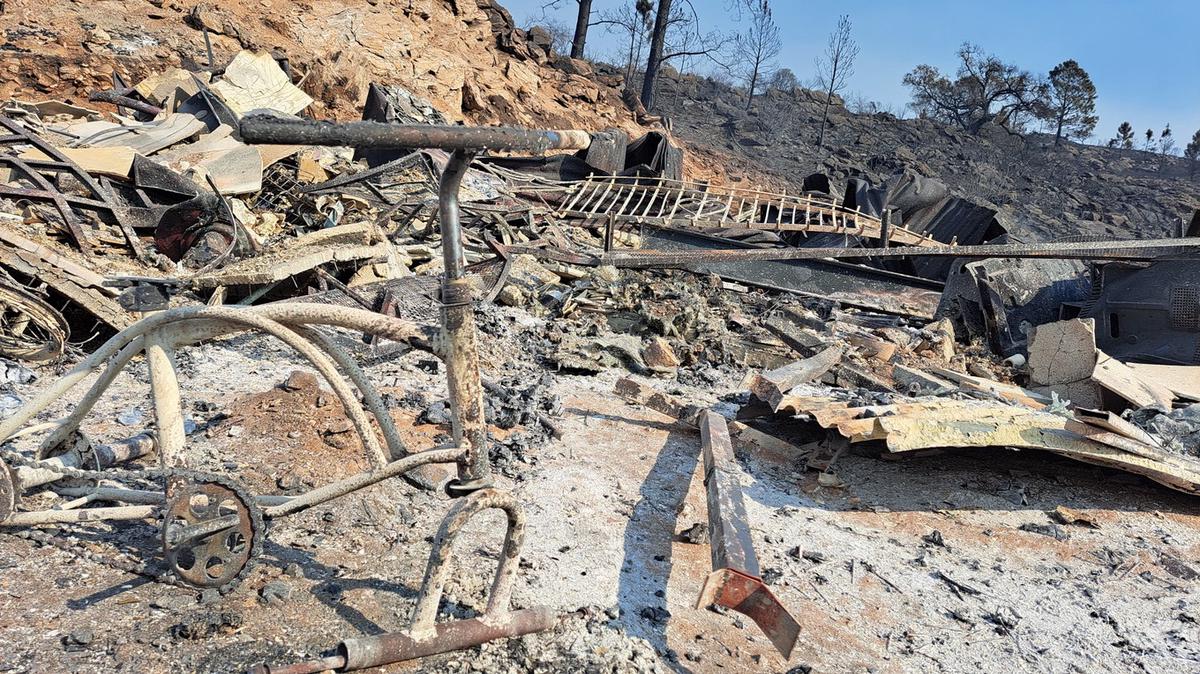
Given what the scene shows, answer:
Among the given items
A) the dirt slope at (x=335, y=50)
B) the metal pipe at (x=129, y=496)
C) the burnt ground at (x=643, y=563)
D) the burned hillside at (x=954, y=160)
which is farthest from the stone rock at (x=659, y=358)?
the burned hillside at (x=954, y=160)

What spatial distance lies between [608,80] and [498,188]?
1542 centimetres

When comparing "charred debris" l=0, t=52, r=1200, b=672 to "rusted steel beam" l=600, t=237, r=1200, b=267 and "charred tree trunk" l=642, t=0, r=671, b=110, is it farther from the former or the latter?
"charred tree trunk" l=642, t=0, r=671, b=110

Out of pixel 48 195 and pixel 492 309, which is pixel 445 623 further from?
pixel 48 195

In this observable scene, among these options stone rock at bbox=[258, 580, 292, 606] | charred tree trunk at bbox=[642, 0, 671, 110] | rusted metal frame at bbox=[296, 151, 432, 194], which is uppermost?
charred tree trunk at bbox=[642, 0, 671, 110]

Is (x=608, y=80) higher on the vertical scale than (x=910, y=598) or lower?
higher

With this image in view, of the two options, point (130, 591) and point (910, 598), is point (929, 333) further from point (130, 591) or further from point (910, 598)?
point (130, 591)

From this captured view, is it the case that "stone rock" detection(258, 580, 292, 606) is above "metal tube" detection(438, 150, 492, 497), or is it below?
below

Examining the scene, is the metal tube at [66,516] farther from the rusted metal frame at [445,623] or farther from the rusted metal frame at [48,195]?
the rusted metal frame at [48,195]

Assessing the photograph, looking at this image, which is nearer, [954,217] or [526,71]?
[954,217]

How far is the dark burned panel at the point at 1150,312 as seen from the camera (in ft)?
23.1

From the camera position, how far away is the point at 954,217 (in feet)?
42.2

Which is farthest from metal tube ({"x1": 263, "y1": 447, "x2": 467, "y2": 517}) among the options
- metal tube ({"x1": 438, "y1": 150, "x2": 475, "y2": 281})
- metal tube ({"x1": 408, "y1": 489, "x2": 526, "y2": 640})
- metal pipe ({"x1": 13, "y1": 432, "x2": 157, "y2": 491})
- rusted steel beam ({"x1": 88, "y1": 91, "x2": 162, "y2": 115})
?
rusted steel beam ({"x1": 88, "y1": 91, "x2": 162, "y2": 115})

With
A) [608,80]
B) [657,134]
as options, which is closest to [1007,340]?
[657,134]

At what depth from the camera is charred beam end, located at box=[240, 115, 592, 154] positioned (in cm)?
181
